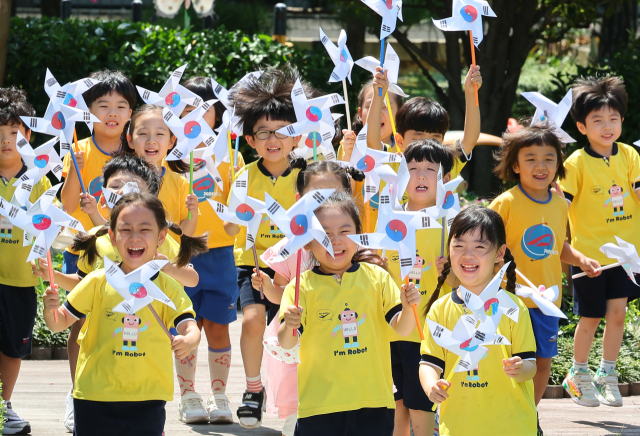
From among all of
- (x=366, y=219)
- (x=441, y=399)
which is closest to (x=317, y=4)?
(x=366, y=219)

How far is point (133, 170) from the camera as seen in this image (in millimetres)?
4328

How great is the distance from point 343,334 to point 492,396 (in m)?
0.60

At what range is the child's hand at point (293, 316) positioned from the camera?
3385 millimetres

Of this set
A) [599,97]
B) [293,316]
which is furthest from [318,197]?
[599,97]

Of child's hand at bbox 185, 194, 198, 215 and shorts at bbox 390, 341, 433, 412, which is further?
child's hand at bbox 185, 194, 198, 215

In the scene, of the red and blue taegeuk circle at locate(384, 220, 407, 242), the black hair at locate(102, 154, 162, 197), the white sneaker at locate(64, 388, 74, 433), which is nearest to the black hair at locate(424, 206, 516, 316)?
the red and blue taegeuk circle at locate(384, 220, 407, 242)

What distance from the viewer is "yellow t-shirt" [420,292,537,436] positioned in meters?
3.39

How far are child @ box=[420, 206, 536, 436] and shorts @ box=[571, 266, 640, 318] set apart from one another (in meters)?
1.82

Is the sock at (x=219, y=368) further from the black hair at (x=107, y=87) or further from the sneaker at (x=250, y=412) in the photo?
the black hair at (x=107, y=87)

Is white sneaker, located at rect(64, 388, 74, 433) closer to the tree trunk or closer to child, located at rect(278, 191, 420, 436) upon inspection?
child, located at rect(278, 191, 420, 436)

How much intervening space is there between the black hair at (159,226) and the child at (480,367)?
1146mm

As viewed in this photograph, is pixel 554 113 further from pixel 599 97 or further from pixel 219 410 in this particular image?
pixel 219 410

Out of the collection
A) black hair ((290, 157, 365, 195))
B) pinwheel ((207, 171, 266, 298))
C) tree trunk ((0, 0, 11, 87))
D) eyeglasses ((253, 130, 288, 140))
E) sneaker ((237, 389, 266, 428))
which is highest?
tree trunk ((0, 0, 11, 87))

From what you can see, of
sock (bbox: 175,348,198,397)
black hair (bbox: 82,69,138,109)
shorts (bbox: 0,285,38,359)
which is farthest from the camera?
black hair (bbox: 82,69,138,109)
